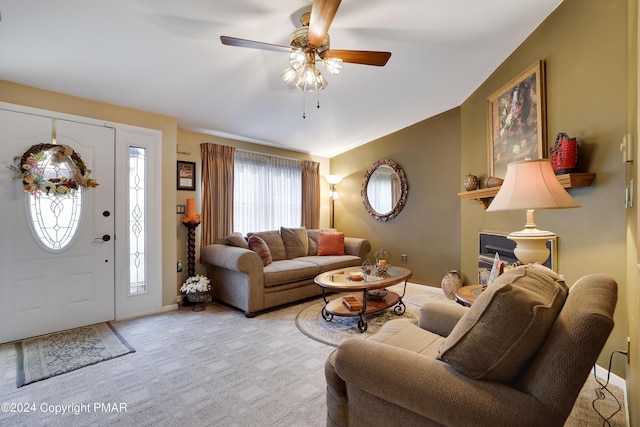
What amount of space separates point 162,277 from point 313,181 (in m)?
3.08

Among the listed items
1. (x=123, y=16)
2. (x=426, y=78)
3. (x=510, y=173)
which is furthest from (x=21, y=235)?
(x=426, y=78)

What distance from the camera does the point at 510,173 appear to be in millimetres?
1835

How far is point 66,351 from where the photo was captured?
248 cm

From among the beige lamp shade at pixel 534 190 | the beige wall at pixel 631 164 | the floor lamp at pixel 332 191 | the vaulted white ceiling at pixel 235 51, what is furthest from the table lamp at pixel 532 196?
the floor lamp at pixel 332 191

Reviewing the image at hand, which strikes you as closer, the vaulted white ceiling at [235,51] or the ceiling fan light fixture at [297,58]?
the vaulted white ceiling at [235,51]

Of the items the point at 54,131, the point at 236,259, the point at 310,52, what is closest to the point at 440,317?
the point at 310,52

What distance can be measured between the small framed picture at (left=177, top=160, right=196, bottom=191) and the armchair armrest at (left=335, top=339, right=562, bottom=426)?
346 centimetres

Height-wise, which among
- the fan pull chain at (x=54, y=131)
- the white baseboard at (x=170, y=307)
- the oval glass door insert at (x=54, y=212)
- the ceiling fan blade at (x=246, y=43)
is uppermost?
the ceiling fan blade at (x=246, y=43)

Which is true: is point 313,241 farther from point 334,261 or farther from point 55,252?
point 55,252

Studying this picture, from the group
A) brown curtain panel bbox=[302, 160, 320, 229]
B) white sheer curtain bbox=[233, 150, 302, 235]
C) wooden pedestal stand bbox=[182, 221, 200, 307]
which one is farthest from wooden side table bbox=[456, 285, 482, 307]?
brown curtain panel bbox=[302, 160, 320, 229]

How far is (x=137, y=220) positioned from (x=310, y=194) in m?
2.94

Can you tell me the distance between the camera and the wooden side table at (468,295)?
2115mm

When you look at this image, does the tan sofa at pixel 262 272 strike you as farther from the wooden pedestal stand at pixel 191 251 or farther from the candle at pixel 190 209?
the candle at pixel 190 209

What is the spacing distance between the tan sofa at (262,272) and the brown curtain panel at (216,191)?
311mm
